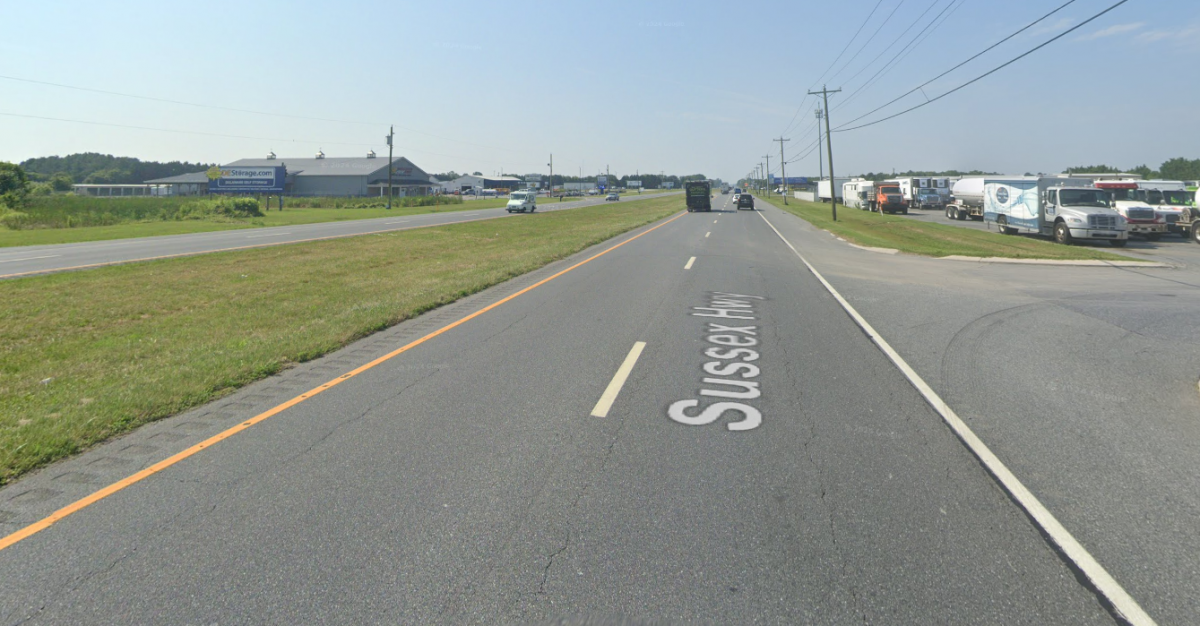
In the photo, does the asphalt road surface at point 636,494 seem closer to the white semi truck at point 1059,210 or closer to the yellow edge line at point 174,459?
the yellow edge line at point 174,459

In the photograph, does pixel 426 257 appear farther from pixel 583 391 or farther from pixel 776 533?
pixel 776 533

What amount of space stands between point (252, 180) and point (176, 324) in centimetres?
5800

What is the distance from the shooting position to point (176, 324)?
33.4 ft

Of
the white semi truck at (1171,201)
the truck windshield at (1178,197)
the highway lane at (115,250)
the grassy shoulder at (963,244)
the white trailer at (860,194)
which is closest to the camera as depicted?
the highway lane at (115,250)

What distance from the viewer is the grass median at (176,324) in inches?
233

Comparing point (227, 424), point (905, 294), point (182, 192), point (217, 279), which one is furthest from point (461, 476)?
point (182, 192)

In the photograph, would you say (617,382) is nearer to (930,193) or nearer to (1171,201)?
(1171,201)

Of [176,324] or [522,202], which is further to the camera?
[522,202]

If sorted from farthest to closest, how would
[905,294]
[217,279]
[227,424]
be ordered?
[217,279] → [905,294] → [227,424]

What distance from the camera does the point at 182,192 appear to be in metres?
98.8

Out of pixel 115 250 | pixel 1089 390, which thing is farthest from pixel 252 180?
pixel 1089 390

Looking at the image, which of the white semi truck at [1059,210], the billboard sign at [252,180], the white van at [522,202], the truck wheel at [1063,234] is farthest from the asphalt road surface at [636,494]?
the billboard sign at [252,180]

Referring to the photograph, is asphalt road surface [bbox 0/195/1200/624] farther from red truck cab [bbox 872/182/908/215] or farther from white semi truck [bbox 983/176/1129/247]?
red truck cab [bbox 872/182/908/215]

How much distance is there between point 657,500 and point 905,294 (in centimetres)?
1117
